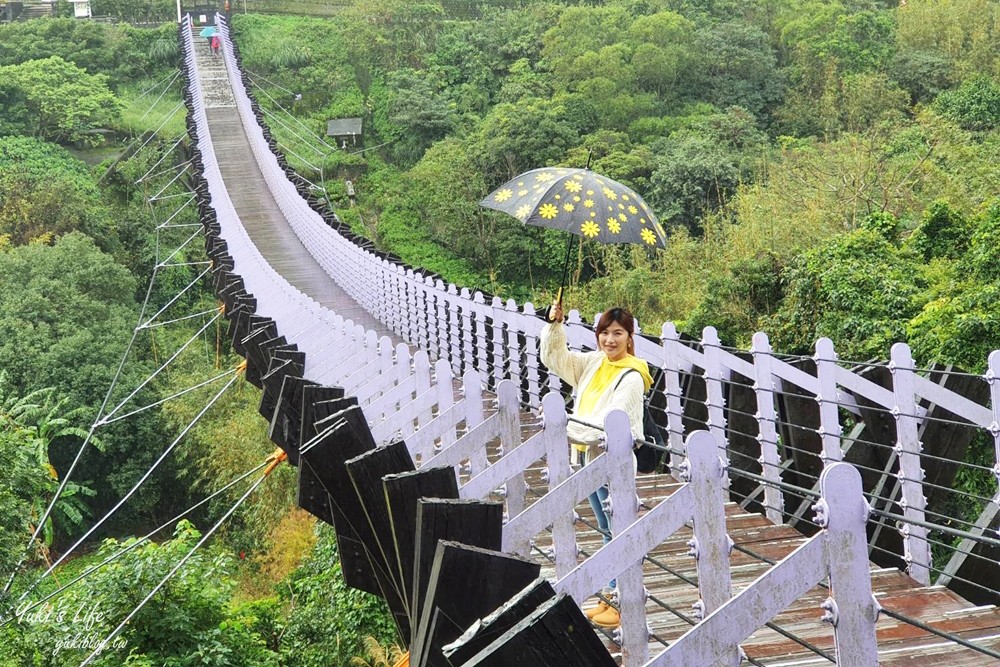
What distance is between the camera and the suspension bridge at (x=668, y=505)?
264cm

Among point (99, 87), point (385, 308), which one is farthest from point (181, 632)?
point (99, 87)

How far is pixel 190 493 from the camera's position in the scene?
25828mm

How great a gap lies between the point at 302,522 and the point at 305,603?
18.2 ft

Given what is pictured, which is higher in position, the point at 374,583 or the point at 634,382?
the point at 634,382

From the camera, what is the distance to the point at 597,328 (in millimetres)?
4754

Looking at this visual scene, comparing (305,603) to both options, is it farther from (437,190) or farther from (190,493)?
(437,190)

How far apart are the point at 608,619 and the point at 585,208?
2298 millimetres

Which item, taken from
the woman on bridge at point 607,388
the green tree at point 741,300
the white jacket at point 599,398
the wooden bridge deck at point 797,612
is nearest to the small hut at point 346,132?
the green tree at point 741,300

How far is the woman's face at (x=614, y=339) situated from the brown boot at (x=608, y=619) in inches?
41.0

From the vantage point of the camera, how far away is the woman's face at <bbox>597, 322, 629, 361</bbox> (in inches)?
185

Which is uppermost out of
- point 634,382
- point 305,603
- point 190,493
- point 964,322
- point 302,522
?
point 634,382

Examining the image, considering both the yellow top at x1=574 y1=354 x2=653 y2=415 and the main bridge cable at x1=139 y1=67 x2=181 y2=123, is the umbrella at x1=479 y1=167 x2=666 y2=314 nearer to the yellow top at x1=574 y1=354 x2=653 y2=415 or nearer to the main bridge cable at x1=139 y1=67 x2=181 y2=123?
the yellow top at x1=574 y1=354 x2=653 y2=415

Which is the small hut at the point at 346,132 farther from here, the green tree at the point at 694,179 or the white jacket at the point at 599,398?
the white jacket at the point at 599,398

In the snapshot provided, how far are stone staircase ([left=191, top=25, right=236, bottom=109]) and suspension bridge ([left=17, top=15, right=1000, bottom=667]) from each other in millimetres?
29376
